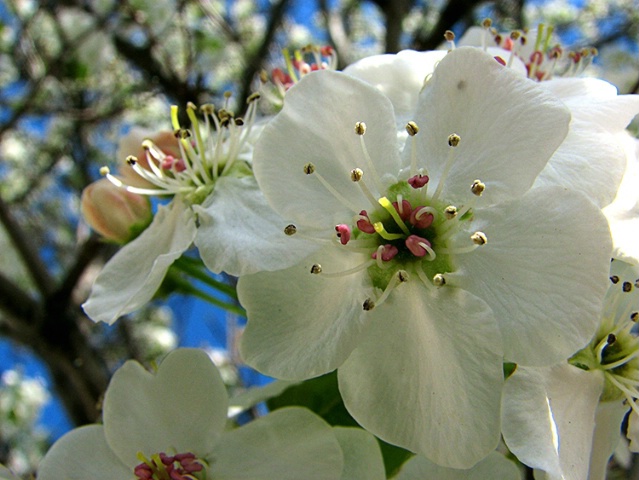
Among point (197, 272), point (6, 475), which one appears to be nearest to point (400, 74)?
point (197, 272)

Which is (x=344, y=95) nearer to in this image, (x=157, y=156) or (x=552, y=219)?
(x=552, y=219)

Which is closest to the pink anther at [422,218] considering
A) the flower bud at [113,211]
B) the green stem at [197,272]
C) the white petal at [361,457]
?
the white petal at [361,457]

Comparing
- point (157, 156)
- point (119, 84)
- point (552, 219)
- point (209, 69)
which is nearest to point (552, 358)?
point (552, 219)

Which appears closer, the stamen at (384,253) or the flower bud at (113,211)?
the stamen at (384,253)

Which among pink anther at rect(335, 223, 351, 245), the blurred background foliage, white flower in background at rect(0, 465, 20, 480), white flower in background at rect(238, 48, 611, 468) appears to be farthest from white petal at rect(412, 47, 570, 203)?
the blurred background foliage

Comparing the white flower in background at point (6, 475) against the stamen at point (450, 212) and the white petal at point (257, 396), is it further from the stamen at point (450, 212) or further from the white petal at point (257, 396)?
the stamen at point (450, 212)

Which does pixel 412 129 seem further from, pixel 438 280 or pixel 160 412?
pixel 160 412
